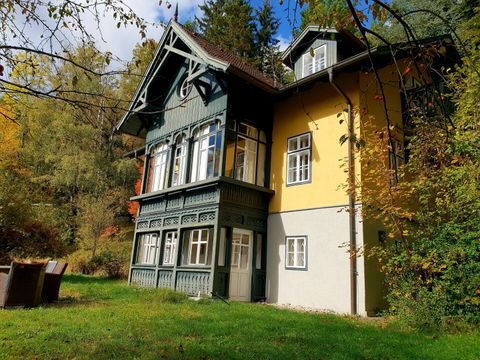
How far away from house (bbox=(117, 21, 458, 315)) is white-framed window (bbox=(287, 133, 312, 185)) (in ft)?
0.12

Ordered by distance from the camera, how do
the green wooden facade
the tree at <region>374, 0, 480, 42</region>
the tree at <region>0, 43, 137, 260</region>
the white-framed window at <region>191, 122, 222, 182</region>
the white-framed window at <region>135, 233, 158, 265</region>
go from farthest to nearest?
the tree at <region>0, 43, 137, 260</region>, the tree at <region>374, 0, 480, 42</region>, the white-framed window at <region>135, 233, 158, 265</region>, the white-framed window at <region>191, 122, 222, 182</region>, the green wooden facade

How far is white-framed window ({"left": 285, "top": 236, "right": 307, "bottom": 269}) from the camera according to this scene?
1217 cm

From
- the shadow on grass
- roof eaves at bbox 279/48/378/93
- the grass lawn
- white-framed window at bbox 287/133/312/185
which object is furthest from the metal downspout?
the shadow on grass

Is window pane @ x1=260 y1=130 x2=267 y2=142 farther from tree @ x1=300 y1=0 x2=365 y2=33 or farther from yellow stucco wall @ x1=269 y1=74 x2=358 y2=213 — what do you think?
tree @ x1=300 y1=0 x2=365 y2=33

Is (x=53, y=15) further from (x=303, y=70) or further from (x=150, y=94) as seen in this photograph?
(x=150, y=94)

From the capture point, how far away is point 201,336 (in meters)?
6.55

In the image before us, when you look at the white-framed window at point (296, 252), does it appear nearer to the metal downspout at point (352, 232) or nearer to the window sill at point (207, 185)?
the metal downspout at point (352, 232)

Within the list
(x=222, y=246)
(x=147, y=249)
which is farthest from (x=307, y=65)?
(x=147, y=249)

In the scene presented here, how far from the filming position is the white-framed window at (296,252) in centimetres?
1217

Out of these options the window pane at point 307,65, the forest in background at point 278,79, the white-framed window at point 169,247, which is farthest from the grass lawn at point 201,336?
the window pane at point 307,65

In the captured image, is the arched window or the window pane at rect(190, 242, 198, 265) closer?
the window pane at rect(190, 242, 198, 265)

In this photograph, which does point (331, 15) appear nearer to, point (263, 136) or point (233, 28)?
point (263, 136)

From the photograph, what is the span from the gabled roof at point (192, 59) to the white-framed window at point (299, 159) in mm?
1904

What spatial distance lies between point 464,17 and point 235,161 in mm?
12059
